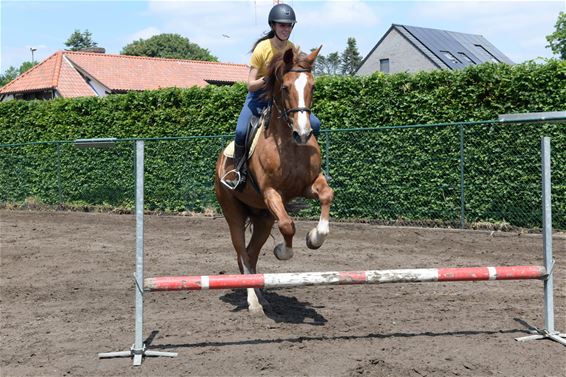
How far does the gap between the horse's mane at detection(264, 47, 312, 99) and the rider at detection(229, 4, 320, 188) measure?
0.10 meters

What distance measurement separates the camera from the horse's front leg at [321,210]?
18.0ft

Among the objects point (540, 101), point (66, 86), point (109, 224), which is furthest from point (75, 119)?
point (66, 86)

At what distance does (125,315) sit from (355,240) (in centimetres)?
609

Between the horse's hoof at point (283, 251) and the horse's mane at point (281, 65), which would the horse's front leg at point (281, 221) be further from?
the horse's mane at point (281, 65)

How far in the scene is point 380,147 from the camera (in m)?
13.7

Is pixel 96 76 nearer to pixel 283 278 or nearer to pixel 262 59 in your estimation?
pixel 262 59

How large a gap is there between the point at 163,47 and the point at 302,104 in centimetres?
8221

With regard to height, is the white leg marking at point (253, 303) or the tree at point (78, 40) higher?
the tree at point (78, 40)

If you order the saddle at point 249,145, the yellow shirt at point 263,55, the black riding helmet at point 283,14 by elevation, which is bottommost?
the saddle at point 249,145

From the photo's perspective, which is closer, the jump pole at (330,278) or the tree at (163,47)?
the jump pole at (330,278)

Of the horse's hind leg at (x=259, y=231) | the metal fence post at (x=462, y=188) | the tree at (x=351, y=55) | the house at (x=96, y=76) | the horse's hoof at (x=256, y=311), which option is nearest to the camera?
the horse's hoof at (x=256, y=311)

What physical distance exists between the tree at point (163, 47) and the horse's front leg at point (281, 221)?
79.7m

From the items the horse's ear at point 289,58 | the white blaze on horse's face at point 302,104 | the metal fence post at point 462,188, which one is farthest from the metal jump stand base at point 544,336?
the metal fence post at point 462,188

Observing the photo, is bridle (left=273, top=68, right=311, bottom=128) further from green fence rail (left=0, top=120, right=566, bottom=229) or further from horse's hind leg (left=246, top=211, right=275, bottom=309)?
green fence rail (left=0, top=120, right=566, bottom=229)
